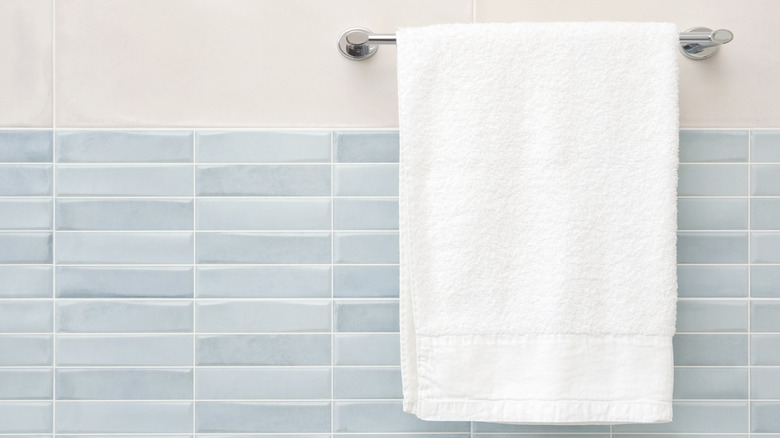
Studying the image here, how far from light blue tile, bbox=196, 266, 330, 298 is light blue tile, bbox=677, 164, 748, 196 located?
552 millimetres

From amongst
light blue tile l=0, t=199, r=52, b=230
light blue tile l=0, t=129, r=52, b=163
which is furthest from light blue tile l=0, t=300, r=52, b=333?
light blue tile l=0, t=129, r=52, b=163

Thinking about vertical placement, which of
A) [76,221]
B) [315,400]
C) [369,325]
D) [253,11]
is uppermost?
[253,11]

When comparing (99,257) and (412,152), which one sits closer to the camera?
(412,152)

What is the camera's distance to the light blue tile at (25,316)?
2.89 feet

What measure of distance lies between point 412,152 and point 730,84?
1.65ft

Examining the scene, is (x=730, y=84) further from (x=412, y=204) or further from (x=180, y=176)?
(x=180, y=176)

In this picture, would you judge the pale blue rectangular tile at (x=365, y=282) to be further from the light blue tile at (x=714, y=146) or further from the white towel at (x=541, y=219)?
the light blue tile at (x=714, y=146)

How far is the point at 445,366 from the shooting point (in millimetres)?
770

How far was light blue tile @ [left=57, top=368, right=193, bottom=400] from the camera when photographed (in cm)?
88

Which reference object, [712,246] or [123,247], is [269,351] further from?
[712,246]

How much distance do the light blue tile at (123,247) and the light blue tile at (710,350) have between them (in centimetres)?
75

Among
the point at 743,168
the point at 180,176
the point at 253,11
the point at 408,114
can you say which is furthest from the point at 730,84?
the point at 180,176

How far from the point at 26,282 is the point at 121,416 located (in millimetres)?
245

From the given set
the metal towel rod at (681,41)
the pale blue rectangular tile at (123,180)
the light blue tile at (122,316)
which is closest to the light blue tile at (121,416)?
the light blue tile at (122,316)
